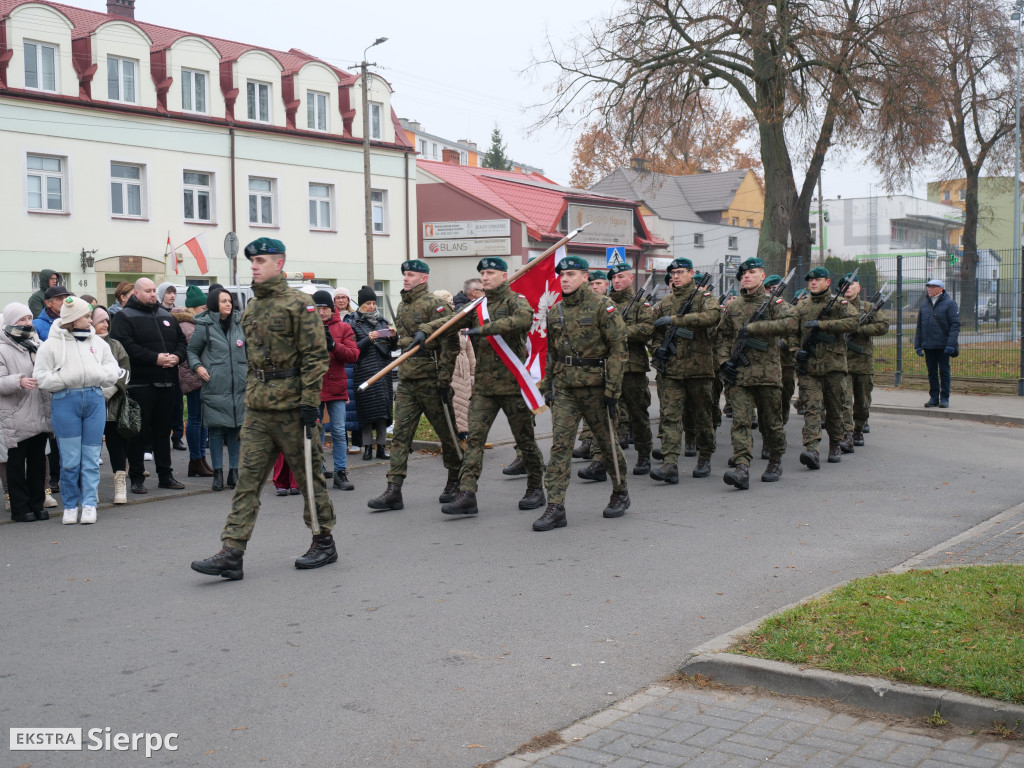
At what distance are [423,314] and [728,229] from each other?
52.6 meters

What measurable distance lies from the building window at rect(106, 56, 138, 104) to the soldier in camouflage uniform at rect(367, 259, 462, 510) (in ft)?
79.2

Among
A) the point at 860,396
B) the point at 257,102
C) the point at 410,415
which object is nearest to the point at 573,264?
the point at 410,415

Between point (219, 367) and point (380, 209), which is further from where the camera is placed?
point (380, 209)

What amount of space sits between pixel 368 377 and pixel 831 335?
204 inches

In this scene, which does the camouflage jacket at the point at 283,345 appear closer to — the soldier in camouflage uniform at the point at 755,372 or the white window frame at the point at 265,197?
the soldier in camouflage uniform at the point at 755,372

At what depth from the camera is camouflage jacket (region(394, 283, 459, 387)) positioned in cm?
933

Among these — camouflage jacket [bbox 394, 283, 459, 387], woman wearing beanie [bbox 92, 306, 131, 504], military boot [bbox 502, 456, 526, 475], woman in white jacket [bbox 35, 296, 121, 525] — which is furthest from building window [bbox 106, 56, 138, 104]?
camouflage jacket [bbox 394, 283, 459, 387]

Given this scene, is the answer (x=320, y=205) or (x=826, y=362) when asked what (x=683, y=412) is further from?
(x=320, y=205)

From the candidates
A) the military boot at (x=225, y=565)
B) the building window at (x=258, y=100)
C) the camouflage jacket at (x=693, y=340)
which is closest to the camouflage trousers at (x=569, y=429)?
the camouflage jacket at (x=693, y=340)

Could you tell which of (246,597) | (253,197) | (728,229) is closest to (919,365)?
(246,597)

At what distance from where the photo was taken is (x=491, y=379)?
9.05 meters

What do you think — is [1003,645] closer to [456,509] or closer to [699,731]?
[699,731]

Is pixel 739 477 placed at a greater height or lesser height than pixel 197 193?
lesser

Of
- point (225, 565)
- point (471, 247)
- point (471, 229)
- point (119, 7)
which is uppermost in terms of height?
point (119, 7)
